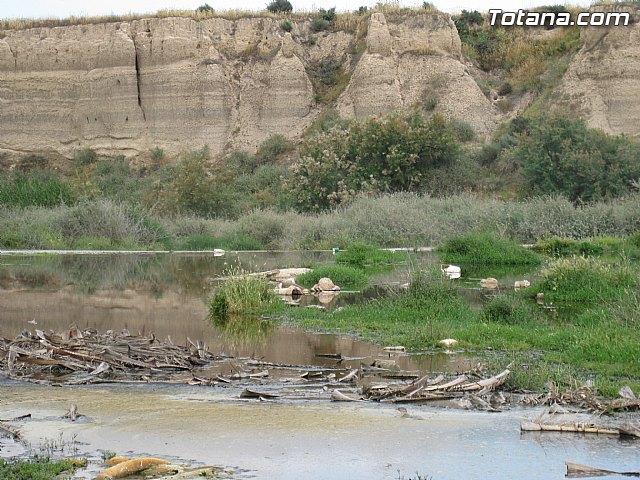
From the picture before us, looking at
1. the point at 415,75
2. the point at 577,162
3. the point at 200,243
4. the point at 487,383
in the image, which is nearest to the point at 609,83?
the point at 415,75

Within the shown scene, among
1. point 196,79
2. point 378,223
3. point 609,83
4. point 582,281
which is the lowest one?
point 378,223

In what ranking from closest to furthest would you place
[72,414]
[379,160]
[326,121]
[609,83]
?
[72,414], [379,160], [609,83], [326,121]

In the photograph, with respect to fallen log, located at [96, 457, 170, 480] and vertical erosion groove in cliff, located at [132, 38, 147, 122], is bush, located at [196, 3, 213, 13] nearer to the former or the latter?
vertical erosion groove in cliff, located at [132, 38, 147, 122]

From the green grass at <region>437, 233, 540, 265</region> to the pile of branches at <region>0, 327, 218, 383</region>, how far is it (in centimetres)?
1444

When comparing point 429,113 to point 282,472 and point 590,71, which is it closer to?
point 590,71

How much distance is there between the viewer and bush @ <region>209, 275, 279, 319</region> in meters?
17.0

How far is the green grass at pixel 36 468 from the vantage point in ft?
24.2

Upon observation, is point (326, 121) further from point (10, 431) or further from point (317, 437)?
point (10, 431)

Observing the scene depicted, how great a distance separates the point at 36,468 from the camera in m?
7.58

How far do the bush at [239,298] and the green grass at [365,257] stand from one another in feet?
27.2

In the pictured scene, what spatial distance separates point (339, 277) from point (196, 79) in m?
35.0

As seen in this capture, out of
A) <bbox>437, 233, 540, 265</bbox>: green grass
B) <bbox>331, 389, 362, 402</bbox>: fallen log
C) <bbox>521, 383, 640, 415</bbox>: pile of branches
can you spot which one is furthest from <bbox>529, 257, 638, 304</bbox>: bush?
<bbox>331, 389, 362, 402</bbox>: fallen log

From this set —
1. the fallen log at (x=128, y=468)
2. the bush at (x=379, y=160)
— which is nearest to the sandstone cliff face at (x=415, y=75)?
the bush at (x=379, y=160)

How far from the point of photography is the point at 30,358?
38.7 ft
